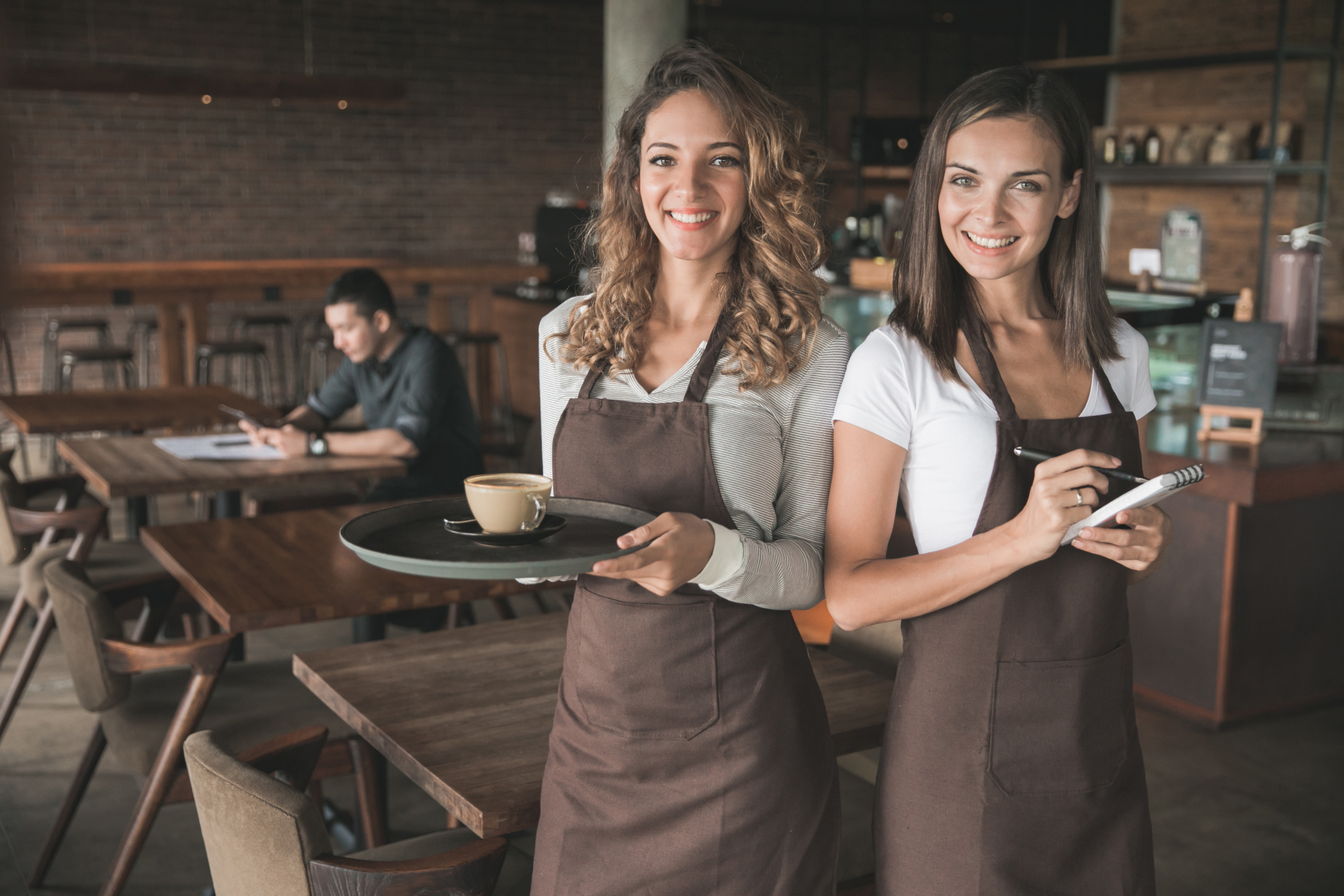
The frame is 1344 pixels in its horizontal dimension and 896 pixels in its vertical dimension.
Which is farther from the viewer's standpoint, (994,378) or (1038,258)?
(1038,258)

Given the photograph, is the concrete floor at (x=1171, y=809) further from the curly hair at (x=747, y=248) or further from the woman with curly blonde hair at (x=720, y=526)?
the curly hair at (x=747, y=248)

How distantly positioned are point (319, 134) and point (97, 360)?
2.96 metres

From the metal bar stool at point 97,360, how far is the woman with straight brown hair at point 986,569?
6.12 m

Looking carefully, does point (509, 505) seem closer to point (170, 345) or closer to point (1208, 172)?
point (1208, 172)

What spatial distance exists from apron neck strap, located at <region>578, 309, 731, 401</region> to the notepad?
0.47m

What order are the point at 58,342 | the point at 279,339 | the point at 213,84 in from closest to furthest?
the point at 213,84 < the point at 58,342 < the point at 279,339

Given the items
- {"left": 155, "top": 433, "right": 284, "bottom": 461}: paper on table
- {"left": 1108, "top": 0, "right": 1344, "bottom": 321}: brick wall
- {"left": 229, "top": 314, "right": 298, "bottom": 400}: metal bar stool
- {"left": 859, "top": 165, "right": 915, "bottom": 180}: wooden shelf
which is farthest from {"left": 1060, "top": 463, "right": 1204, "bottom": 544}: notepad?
{"left": 859, "top": 165, "right": 915, "bottom": 180}: wooden shelf

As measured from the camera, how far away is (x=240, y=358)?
9.19 metres

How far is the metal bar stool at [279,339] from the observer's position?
8.19m

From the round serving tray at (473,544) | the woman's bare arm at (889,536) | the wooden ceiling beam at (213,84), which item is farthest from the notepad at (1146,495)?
the wooden ceiling beam at (213,84)

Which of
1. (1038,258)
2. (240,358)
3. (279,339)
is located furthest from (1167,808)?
(240,358)

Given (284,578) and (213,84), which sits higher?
(213,84)

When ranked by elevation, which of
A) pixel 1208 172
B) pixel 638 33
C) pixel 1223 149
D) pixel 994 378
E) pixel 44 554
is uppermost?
pixel 638 33

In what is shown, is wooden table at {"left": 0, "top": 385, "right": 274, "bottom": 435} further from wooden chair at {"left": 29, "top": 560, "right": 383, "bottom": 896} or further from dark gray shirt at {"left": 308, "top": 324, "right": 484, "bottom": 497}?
wooden chair at {"left": 29, "top": 560, "right": 383, "bottom": 896}
